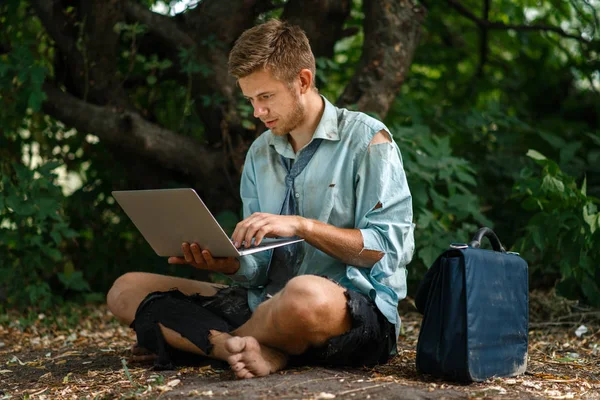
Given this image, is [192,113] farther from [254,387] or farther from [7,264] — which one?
[254,387]

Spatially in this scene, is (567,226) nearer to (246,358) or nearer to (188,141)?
(246,358)

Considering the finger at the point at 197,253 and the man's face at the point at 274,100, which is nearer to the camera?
the finger at the point at 197,253

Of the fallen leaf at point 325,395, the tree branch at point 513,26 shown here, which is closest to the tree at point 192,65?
the tree branch at point 513,26

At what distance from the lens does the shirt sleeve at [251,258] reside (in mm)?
3084

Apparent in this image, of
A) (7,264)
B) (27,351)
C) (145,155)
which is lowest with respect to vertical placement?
(27,351)

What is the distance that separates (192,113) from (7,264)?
1526 millimetres

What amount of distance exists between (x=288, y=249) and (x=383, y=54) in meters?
2.13

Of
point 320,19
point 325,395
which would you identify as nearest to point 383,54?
point 320,19

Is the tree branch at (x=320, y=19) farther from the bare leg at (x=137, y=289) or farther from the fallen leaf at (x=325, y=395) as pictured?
the fallen leaf at (x=325, y=395)

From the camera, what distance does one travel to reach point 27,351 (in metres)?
3.97

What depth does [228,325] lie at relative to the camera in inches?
121

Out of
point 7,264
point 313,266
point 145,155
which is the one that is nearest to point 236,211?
point 145,155

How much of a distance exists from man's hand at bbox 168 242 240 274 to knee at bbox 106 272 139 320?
0.40 m

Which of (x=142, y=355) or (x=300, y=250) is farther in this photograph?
(x=142, y=355)
